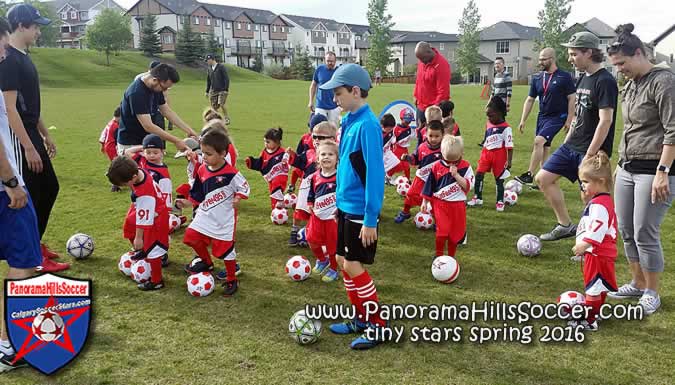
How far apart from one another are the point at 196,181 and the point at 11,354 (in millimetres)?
2370

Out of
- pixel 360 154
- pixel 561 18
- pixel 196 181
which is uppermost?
pixel 561 18

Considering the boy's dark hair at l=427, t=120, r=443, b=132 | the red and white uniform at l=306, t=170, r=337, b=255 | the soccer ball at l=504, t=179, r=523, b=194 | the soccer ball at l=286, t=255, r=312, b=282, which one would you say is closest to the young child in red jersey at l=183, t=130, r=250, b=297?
the soccer ball at l=286, t=255, r=312, b=282

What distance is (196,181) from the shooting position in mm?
5695

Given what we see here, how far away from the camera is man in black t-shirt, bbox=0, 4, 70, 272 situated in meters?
4.89

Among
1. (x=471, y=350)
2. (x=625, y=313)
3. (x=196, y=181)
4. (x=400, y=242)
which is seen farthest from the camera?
(x=400, y=242)

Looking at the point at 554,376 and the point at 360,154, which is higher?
the point at 360,154

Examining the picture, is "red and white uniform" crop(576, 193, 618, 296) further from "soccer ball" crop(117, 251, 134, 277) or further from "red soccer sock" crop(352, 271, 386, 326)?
"soccer ball" crop(117, 251, 134, 277)

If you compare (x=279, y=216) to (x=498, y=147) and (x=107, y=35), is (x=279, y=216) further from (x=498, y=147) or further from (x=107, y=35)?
(x=107, y=35)

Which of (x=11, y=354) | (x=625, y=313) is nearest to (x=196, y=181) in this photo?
(x=11, y=354)

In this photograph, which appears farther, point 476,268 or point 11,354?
point 476,268

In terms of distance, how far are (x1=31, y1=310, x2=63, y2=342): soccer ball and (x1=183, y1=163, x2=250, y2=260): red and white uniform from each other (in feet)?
5.99

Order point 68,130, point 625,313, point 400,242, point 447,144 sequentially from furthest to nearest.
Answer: point 68,130 → point 400,242 → point 447,144 → point 625,313

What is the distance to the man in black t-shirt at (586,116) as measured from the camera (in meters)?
5.67

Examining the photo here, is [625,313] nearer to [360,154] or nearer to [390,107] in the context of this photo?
[360,154]
